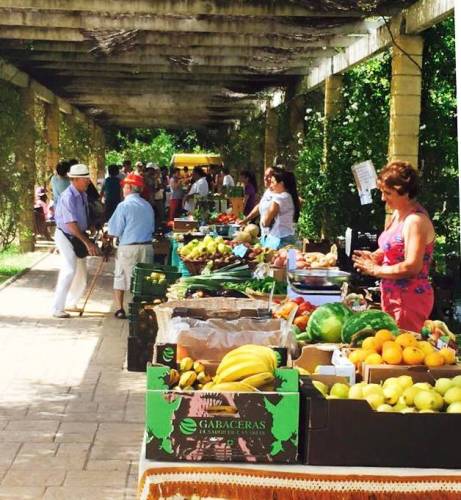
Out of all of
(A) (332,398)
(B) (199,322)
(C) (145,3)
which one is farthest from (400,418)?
(C) (145,3)

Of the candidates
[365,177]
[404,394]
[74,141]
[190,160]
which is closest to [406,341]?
[404,394]

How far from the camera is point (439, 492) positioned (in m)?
3.41

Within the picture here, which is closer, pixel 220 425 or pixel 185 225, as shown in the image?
pixel 220 425

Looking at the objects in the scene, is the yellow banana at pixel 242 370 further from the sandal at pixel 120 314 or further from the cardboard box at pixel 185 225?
the cardboard box at pixel 185 225

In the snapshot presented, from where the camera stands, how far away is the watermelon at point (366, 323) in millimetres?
4809

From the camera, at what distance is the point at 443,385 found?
149 inches

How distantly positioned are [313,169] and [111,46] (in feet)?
10.7

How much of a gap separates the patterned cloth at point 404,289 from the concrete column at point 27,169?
1183 cm

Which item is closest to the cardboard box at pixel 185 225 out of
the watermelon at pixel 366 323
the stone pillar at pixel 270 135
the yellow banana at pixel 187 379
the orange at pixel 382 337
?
the stone pillar at pixel 270 135

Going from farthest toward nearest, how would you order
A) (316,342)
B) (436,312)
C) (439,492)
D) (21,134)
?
1. (21,134)
2. (436,312)
3. (316,342)
4. (439,492)

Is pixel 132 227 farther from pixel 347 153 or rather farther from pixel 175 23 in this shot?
pixel 347 153

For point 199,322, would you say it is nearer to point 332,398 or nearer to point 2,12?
point 332,398

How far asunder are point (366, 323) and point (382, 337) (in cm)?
43

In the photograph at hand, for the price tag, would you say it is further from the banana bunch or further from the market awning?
the market awning
